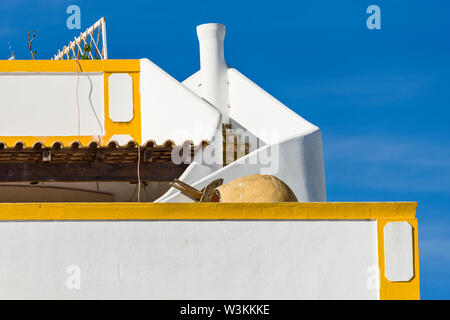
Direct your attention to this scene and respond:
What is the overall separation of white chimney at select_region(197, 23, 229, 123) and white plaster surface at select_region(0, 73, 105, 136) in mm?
2051

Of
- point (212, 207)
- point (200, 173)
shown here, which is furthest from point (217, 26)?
point (212, 207)

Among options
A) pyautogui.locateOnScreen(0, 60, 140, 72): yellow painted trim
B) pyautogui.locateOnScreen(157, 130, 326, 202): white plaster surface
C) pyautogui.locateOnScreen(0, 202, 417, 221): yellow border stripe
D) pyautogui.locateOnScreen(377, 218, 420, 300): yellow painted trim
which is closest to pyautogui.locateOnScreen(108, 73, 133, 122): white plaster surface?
pyautogui.locateOnScreen(0, 60, 140, 72): yellow painted trim

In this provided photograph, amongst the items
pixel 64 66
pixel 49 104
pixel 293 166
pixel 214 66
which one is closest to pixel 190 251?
pixel 293 166

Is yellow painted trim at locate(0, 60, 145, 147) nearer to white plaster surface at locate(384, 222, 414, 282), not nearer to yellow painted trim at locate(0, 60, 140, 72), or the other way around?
yellow painted trim at locate(0, 60, 140, 72)

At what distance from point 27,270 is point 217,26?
8.88m

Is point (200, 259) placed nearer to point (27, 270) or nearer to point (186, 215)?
point (186, 215)

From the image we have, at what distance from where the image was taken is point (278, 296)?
9.30 metres

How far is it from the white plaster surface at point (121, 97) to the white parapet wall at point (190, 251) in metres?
7.86

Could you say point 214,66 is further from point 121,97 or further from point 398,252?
point 398,252

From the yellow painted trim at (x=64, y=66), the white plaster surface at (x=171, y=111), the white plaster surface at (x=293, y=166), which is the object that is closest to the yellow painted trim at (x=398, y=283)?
the white plaster surface at (x=293, y=166)

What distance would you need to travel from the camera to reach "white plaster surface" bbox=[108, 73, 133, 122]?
17.0 meters

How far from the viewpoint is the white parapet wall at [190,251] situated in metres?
9.20

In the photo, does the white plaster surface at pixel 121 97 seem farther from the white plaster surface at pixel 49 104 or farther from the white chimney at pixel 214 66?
the white chimney at pixel 214 66
